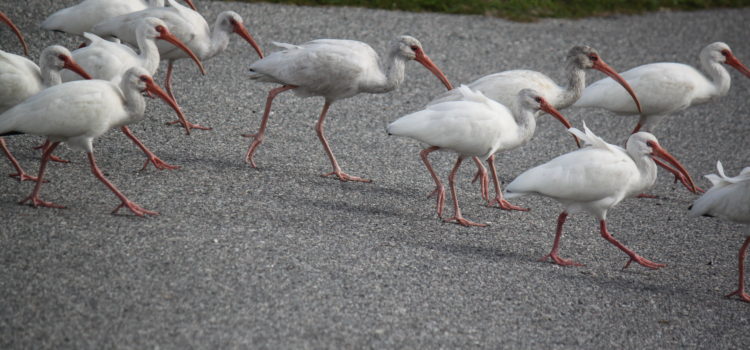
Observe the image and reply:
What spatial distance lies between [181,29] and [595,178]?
13.1ft

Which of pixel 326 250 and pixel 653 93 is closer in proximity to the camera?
pixel 326 250

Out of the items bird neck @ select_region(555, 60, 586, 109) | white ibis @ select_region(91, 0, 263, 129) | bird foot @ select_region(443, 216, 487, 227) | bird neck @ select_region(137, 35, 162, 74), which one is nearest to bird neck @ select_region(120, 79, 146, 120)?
bird neck @ select_region(137, 35, 162, 74)

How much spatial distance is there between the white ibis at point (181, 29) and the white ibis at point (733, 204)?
4.01 m

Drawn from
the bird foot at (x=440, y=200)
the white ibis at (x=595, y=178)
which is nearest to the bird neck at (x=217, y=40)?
the bird foot at (x=440, y=200)

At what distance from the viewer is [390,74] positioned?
299 inches

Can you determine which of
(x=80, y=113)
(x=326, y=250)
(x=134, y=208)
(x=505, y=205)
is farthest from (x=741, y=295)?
(x=80, y=113)

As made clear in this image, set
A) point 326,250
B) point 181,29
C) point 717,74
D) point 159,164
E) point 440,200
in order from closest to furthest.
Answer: point 326,250, point 440,200, point 159,164, point 181,29, point 717,74

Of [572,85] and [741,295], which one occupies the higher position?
[572,85]

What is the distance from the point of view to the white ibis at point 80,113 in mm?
5980

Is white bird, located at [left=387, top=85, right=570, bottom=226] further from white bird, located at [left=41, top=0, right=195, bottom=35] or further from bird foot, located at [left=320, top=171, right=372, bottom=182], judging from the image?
white bird, located at [left=41, top=0, right=195, bottom=35]

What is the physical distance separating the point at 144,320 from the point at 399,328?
4.60 ft

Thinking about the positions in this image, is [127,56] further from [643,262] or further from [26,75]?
[643,262]

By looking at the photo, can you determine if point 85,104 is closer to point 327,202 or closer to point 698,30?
point 327,202

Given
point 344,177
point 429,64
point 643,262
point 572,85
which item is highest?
point 572,85
